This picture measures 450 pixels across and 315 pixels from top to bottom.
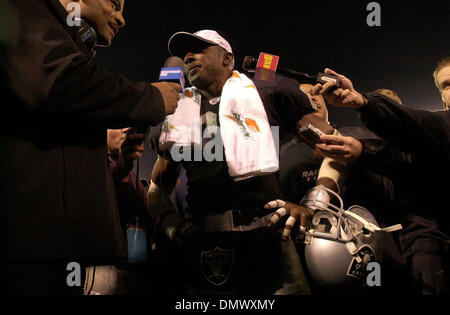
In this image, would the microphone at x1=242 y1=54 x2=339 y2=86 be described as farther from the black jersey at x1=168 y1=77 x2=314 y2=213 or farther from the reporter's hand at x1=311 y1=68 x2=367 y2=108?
the black jersey at x1=168 y1=77 x2=314 y2=213

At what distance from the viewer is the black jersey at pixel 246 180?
5.91 feet

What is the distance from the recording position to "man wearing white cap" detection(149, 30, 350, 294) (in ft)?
5.66

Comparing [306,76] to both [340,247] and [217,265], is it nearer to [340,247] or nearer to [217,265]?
[340,247]

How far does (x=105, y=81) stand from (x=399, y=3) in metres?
2.32

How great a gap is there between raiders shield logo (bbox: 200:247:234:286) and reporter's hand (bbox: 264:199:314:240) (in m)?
0.26

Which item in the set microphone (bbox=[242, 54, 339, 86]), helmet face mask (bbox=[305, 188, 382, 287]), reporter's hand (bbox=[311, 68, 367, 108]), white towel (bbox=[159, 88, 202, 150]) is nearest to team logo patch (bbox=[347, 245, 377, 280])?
helmet face mask (bbox=[305, 188, 382, 287])

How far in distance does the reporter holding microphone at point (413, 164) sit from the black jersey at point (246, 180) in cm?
27

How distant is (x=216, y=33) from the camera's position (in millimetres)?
2143

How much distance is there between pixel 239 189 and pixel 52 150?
3.26 feet

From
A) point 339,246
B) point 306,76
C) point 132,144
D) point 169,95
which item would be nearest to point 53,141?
point 169,95

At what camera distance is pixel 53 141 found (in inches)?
39.7

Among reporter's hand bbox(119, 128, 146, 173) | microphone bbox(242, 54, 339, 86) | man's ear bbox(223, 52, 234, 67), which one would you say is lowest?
reporter's hand bbox(119, 128, 146, 173)

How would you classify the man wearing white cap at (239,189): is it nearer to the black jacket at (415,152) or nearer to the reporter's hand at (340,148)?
the reporter's hand at (340,148)

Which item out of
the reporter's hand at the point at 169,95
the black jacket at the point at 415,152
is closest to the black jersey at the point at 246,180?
the black jacket at the point at 415,152
